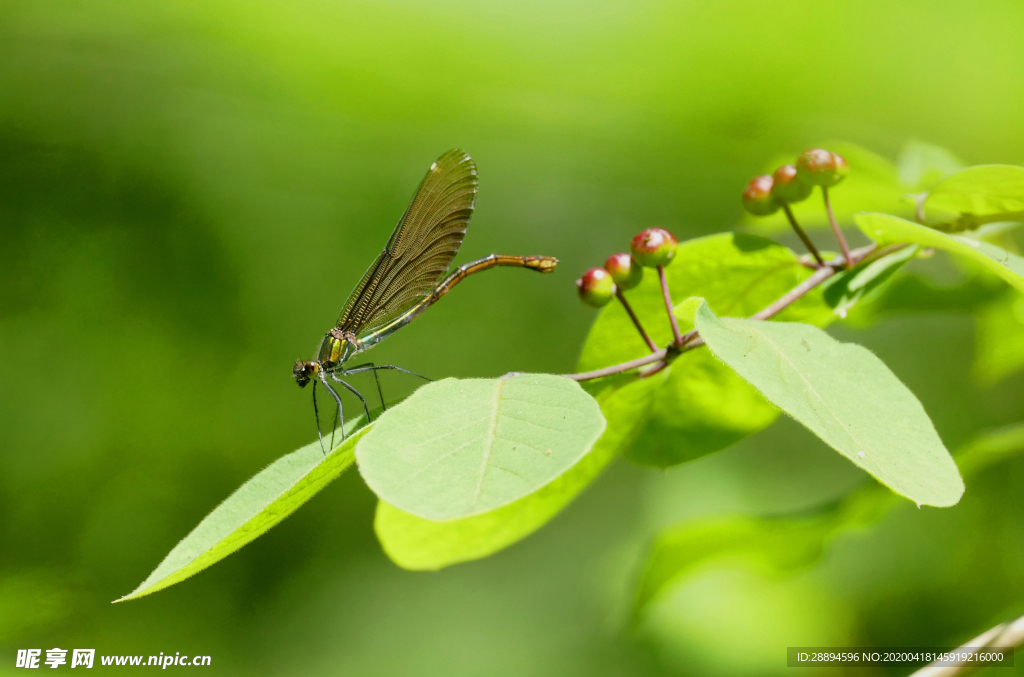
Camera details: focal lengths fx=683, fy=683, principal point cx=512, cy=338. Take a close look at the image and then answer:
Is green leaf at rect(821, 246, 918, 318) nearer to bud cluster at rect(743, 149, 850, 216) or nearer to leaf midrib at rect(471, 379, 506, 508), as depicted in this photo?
bud cluster at rect(743, 149, 850, 216)

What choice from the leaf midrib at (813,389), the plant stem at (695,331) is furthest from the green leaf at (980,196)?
the leaf midrib at (813,389)

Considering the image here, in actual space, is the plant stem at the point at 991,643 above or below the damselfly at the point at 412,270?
below

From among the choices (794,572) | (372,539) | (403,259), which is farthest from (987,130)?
(372,539)

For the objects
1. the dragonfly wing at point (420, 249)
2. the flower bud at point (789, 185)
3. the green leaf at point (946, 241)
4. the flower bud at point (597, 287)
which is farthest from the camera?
the dragonfly wing at point (420, 249)

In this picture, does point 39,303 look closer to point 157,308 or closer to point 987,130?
point 157,308

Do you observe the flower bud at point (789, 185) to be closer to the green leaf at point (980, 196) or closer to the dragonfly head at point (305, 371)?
the green leaf at point (980, 196)

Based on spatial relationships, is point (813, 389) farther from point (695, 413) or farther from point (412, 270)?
point (412, 270)

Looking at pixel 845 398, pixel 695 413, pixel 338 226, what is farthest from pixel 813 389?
pixel 338 226
